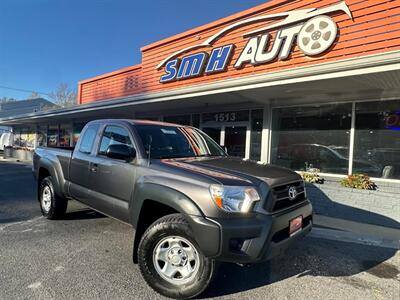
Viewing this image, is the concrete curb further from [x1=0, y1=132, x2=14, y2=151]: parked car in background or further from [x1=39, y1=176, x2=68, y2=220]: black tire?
[x1=0, y1=132, x2=14, y2=151]: parked car in background

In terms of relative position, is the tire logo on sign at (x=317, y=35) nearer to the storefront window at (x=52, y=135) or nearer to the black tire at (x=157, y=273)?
the black tire at (x=157, y=273)

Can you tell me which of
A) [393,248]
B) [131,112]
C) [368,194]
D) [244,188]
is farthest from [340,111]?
[131,112]

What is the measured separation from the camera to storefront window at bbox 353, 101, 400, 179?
741 centimetres

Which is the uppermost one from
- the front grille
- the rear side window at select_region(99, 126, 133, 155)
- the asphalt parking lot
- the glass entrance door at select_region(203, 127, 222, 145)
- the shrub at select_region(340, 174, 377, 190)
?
the glass entrance door at select_region(203, 127, 222, 145)

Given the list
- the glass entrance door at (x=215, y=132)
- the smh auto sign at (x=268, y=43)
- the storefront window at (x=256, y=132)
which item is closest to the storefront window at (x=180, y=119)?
the glass entrance door at (x=215, y=132)

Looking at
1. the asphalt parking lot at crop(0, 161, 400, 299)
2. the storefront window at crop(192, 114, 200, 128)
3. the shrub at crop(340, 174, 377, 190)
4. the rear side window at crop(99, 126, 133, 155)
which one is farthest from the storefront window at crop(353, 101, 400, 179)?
the rear side window at crop(99, 126, 133, 155)

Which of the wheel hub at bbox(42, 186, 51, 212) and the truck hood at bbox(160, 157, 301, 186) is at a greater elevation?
the truck hood at bbox(160, 157, 301, 186)

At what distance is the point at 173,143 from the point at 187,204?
4.63 ft

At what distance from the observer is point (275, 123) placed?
31.0 ft

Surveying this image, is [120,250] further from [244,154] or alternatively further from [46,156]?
[244,154]

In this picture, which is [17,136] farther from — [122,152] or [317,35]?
[122,152]

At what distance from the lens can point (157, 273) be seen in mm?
3346

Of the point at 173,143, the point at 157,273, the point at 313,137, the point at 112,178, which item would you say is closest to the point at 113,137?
the point at 112,178

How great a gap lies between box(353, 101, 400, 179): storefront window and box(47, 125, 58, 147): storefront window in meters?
18.6
